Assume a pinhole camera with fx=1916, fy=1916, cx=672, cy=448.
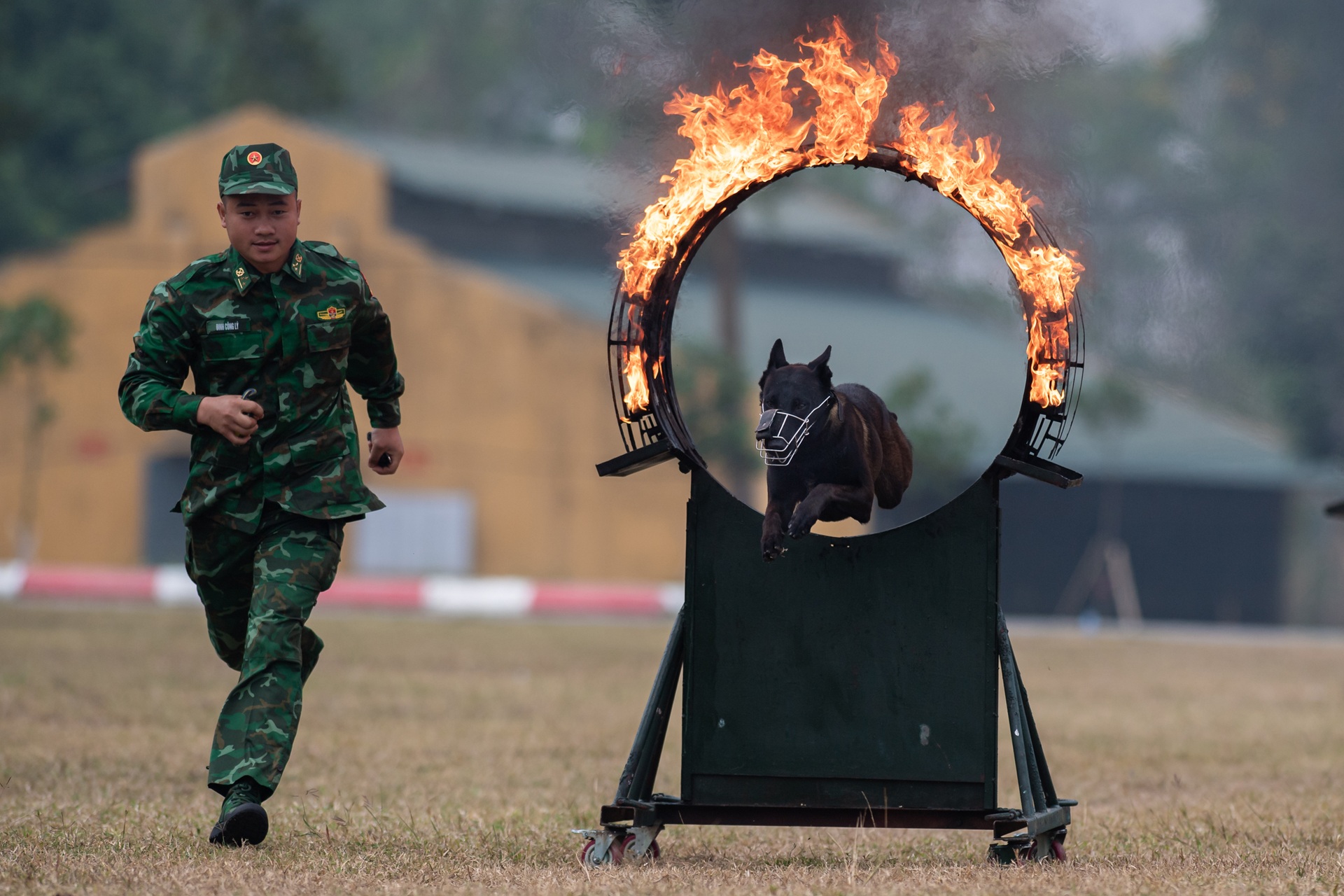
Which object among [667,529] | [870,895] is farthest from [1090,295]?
[667,529]

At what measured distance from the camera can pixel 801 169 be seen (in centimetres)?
680

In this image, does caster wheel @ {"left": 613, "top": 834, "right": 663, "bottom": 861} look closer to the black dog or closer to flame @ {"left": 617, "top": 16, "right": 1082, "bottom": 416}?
the black dog

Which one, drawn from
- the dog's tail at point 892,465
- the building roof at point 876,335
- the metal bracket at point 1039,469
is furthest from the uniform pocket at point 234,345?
the building roof at point 876,335

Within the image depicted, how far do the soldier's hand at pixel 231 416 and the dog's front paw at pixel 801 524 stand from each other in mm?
1823

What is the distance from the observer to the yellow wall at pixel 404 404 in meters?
36.5

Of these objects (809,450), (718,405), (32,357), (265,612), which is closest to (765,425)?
(809,450)

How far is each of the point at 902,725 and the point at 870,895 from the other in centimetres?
109

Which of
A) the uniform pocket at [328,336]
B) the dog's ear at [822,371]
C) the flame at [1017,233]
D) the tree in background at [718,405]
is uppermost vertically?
the tree in background at [718,405]

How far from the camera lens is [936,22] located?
305 inches

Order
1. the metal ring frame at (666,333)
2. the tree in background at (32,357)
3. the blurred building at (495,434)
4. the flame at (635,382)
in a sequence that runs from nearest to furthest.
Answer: the metal ring frame at (666,333)
the flame at (635,382)
the tree in background at (32,357)
the blurred building at (495,434)

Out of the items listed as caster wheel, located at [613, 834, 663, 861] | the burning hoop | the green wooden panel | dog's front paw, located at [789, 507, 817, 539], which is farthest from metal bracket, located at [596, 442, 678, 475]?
caster wheel, located at [613, 834, 663, 861]

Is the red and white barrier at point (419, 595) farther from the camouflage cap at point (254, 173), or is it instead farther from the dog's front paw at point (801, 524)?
the camouflage cap at point (254, 173)

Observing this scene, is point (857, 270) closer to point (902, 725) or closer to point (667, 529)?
point (667, 529)

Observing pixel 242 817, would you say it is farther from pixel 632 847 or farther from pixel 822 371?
pixel 822 371
